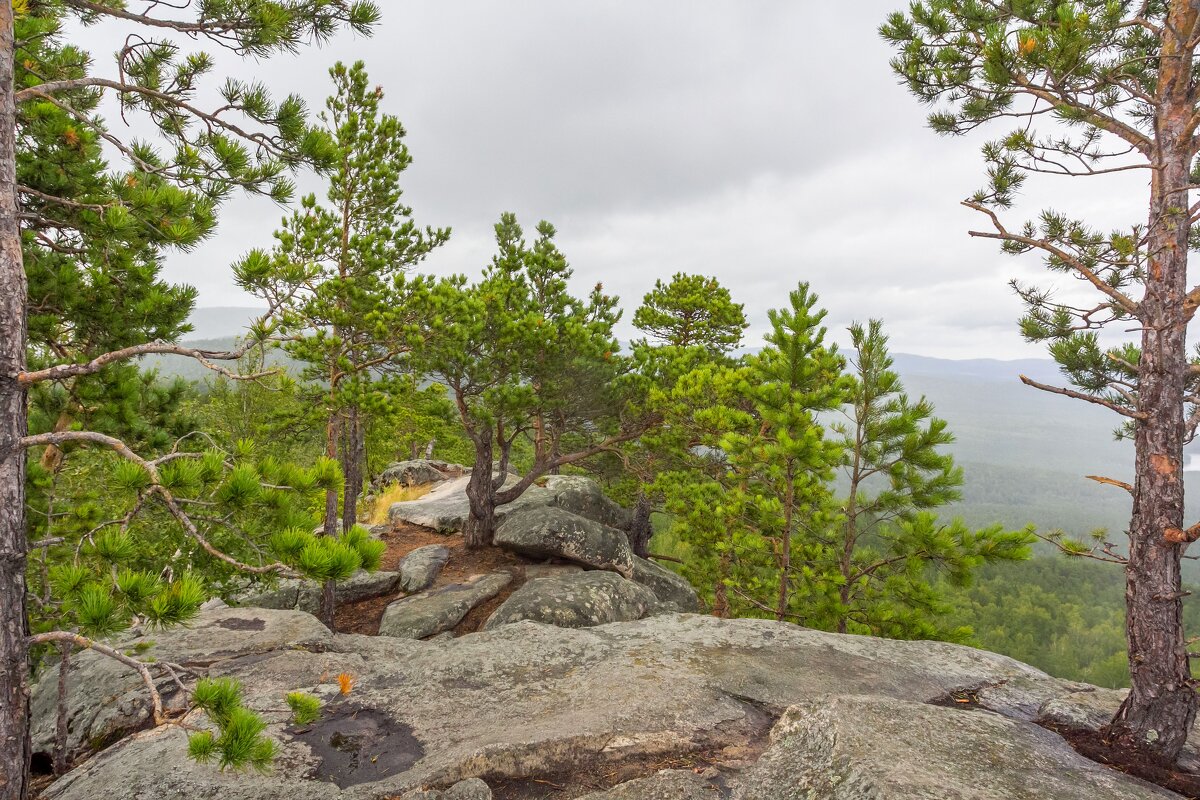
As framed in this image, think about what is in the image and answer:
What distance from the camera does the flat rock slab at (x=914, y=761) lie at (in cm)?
355

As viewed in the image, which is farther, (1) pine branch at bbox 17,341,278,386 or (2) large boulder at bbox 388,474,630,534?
(2) large boulder at bbox 388,474,630,534

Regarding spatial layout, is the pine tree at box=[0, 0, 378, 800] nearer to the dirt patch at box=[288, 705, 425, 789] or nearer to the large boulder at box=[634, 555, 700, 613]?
the dirt patch at box=[288, 705, 425, 789]

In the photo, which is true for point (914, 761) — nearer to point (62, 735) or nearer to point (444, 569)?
point (62, 735)

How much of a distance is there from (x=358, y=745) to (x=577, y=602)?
6157mm

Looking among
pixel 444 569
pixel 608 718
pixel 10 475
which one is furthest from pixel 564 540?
pixel 10 475

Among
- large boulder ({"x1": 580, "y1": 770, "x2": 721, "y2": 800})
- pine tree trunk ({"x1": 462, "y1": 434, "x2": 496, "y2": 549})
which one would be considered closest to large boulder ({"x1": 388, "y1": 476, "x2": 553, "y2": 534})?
pine tree trunk ({"x1": 462, "y1": 434, "x2": 496, "y2": 549})

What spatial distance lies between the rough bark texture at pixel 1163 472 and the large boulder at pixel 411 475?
24474mm

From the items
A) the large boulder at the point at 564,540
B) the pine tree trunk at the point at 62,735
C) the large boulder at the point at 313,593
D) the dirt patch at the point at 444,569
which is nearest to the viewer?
the pine tree trunk at the point at 62,735

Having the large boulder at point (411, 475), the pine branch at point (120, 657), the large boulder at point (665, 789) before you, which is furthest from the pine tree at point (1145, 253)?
the large boulder at point (411, 475)

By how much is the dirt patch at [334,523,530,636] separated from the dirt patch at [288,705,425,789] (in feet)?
19.1

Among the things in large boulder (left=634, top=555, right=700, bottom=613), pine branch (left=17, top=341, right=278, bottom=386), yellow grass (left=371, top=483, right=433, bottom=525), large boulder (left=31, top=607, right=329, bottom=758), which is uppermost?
pine branch (left=17, top=341, right=278, bottom=386)

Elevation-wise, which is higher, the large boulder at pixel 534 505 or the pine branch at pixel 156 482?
the pine branch at pixel 156 482

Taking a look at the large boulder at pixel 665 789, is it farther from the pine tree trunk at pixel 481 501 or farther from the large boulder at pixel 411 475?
the large boulder at pixel 411 475

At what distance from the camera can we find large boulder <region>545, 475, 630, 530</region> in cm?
1923
